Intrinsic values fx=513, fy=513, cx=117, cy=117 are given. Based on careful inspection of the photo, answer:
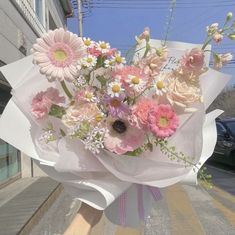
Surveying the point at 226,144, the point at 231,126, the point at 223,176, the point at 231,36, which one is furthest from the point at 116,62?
the point at 231,126

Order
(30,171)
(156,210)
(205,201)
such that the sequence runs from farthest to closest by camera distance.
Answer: (30,171) < (205,201) < (156,210)

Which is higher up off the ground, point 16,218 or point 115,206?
point 115,206

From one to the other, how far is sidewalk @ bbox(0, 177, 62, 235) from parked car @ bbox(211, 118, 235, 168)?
6100mm

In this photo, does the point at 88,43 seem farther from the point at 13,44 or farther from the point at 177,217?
the point at 13,44

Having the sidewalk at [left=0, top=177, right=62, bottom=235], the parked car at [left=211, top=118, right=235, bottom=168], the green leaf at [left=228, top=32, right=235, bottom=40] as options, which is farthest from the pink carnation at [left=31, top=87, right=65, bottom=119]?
the parked car at [left=211, top=118, right=235, bottom=168]

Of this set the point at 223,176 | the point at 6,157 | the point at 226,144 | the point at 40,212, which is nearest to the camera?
the point at 40,212

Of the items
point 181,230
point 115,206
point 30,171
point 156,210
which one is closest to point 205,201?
point 156,210

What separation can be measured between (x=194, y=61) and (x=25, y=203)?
24.7 ft

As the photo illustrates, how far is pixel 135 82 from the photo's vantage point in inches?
68.6

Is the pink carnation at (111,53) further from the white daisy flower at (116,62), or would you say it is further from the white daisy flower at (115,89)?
the white daisy flower at (115,89)

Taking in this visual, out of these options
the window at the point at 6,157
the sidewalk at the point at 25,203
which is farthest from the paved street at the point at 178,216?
the window at the point at 6,157

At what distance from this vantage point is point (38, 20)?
50.8 ft

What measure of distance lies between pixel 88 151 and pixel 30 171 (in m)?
11.6

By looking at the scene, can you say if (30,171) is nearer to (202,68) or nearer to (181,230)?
(181,230)
